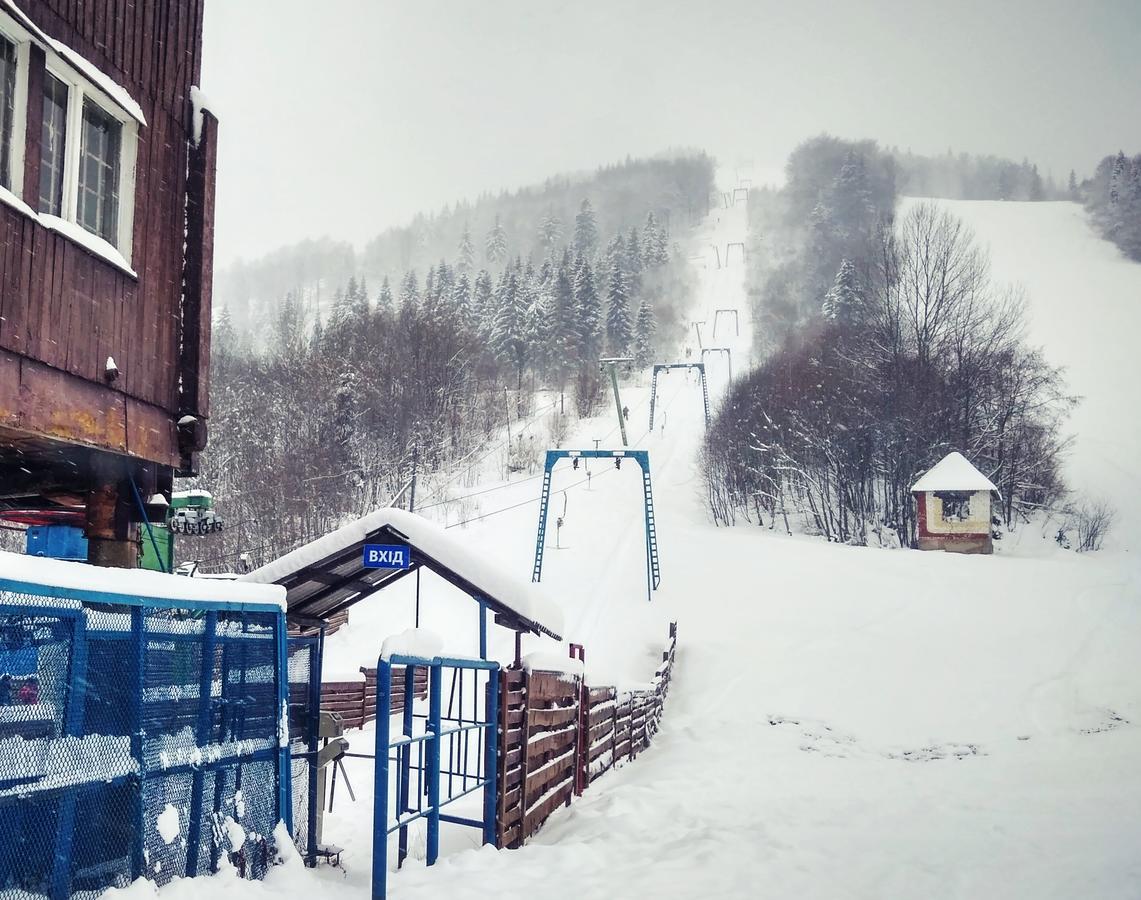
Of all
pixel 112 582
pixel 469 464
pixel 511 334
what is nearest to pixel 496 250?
pixel 511 334

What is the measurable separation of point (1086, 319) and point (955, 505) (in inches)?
1871

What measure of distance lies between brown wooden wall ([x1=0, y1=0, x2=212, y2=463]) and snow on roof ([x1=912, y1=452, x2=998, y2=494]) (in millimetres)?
29257

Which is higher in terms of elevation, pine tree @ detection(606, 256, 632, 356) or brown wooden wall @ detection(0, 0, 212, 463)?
pine tree @ detection(606, 256, 632, 356)

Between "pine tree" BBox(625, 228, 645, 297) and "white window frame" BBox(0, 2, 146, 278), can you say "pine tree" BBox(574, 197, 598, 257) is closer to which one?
"pine tree" BBox(625, 228, 645, 297)

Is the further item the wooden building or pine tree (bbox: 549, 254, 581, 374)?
pine tree (bbox: 549, 254, 581, 374)

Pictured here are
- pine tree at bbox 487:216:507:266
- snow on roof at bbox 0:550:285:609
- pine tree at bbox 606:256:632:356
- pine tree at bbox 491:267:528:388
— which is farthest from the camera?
pine tree at bbox 487:216:507:266

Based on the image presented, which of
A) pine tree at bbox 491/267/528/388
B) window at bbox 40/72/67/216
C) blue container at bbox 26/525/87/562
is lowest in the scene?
blue container at bbox 26/525/87/562

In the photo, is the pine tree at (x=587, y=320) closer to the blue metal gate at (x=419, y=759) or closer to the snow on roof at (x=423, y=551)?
the snow on roof at (x=423, y=551)

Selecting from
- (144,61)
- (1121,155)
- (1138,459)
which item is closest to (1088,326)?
(1138,459)

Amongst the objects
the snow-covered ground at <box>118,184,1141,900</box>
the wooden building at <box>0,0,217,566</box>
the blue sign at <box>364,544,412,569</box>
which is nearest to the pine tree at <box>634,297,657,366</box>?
the snow-covered ground at <box>118,184,1141,900</box>

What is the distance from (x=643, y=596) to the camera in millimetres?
26172

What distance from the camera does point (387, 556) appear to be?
7664 millimetres

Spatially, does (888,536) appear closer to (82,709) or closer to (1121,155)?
(82,709)

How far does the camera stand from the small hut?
32.1 metres
